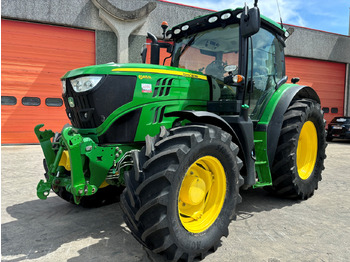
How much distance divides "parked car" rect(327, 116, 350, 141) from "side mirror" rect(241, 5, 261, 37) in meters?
11.0

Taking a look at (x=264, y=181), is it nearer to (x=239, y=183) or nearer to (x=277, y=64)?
(x=239, y=183)

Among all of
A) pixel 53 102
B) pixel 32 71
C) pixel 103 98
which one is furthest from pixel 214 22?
pixel 32 71

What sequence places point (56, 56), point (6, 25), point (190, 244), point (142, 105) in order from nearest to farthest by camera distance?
point (190, 244)
point (142, 105)
point (6, 25)
point (56, 56)

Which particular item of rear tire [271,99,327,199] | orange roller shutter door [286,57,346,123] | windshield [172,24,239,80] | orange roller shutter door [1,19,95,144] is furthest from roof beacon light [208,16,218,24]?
orange roller shutter door [286,57,346,123]

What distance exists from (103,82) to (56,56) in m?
8.31

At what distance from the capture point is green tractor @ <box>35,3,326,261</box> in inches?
92.5

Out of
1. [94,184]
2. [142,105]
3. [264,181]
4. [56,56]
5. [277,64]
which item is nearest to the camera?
[94,184]

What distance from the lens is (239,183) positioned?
9.52ft

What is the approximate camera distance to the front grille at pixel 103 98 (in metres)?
2.73

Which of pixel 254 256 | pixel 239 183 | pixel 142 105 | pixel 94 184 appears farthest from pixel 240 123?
pixel 94 184

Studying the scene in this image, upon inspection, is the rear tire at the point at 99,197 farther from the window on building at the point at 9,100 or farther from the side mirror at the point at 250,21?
the window on building at the point at 9,100

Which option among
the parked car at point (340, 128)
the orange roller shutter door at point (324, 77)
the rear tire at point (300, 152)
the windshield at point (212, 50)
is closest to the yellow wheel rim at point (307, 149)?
the rear tire at point (300, 152)

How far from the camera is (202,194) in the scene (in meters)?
2.72

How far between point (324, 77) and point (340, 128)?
14.0 ft
